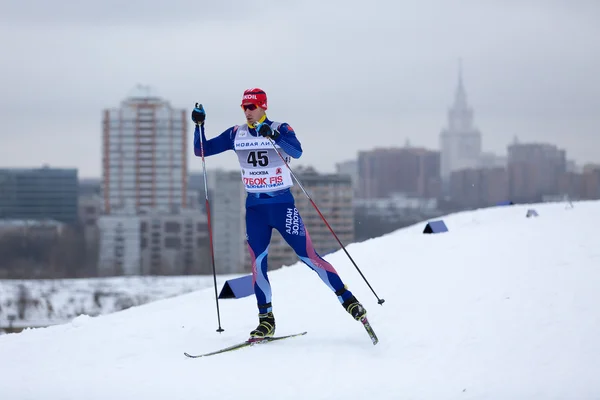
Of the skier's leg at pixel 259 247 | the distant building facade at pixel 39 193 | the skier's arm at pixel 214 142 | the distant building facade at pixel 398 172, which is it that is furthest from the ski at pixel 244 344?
the distant building facade at pixel 39 193

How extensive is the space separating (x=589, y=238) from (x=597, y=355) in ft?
12.3

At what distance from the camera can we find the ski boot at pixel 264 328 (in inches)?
305

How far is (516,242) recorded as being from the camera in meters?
10.7

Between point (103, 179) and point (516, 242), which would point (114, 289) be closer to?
point (103, 179)

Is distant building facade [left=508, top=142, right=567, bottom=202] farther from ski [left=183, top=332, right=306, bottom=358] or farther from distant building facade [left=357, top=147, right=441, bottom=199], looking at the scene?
ski [left=183, top=332, right=306, bottom=358]

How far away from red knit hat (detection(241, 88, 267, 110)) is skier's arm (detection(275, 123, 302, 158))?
0.32 metres

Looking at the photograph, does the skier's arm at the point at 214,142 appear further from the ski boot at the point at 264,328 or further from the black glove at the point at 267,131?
the ski boot at the point at 264,328

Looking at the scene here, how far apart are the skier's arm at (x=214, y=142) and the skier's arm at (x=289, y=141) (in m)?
0.60

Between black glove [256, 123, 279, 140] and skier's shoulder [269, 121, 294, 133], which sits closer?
black glove [256, 123, 279, 140]

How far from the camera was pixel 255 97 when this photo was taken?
7746 mm

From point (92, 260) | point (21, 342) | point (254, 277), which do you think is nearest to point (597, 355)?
point (254, 277)

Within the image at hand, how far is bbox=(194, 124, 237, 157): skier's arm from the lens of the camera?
315 inches

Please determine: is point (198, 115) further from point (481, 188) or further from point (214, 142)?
point (481, 188)

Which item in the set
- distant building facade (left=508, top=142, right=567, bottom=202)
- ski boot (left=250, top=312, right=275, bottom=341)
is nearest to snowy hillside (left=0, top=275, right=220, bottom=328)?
distant building facade (left=508, top=142, right=567, bottom=202)
